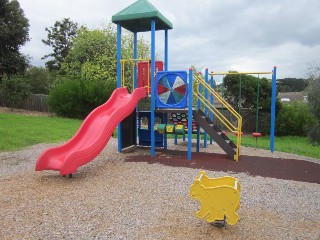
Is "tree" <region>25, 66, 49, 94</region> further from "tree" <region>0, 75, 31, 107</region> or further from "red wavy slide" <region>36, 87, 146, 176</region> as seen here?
"red wavy slide" <region>36, 87, 146, 176</region>

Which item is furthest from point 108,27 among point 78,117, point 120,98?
point 120,98

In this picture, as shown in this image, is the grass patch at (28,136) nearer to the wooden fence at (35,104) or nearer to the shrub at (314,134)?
the shrub at (314,134)

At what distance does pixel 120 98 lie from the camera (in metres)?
8.20

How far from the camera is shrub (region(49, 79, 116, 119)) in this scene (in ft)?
62.1

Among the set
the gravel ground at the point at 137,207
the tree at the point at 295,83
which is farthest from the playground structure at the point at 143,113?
the tree at the point at 295,83

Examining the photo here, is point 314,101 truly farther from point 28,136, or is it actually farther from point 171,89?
point 28,136

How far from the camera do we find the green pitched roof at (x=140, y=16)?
7.86 meters

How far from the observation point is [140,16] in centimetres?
791

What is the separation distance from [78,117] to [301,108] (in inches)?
560

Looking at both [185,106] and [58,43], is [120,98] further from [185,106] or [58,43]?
[58,43]

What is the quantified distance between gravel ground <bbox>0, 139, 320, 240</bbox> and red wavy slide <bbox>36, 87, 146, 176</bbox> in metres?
0.32

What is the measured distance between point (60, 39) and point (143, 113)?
39.3 m

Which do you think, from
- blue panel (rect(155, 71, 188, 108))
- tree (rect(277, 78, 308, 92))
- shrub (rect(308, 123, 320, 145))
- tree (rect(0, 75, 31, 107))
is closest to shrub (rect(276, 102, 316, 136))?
tree (rect(277, 78, 308, 92))

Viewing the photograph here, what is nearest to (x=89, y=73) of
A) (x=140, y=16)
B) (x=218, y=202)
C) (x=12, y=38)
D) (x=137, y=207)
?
(x=12, y=38)
